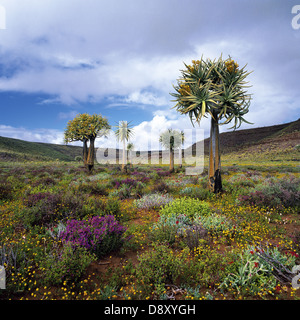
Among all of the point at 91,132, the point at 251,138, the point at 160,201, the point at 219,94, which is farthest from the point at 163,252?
the point at 251,138

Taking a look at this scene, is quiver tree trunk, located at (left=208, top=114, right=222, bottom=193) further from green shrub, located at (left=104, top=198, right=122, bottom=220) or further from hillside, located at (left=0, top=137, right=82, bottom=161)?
hillside, located at (left=0, top=137, right=82, bottom=161)

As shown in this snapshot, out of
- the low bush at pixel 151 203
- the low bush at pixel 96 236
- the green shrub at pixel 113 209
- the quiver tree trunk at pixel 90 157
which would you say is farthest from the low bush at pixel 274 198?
the quiver tree trunk at pixel 90 157

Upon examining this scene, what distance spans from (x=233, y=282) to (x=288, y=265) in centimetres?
162

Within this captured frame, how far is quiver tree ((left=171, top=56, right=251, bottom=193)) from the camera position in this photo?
952cm

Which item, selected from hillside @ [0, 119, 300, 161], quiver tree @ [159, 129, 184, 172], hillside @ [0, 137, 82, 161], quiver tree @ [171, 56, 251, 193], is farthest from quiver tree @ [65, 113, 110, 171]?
hillside @ [0, 119, 300, 161]

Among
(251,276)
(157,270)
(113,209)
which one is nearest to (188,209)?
(113,209)

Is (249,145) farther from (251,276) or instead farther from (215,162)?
(251,276)

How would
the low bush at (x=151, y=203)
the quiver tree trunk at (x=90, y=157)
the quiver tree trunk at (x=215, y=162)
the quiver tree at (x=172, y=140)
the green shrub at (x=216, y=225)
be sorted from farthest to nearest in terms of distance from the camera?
the quiver tree at (x=172, y=140)
the quiver tree trunk at (x=90, y=157)
the quiver tree trunk at (x=215, y=162)
the low bush at (x=151, y=203)
the green shrub at (x=216, y=225)

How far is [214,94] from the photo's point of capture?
30.9 ft

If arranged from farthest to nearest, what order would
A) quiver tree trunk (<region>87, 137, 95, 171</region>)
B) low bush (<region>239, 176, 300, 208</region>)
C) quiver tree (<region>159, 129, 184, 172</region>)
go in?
quiver tree (<region>159, 129, 184, 172</region>) → quiver tree trunk (<region>87, 137, 95, 171</region>) → low bush (<region>239, 176, 300, 208</region>)

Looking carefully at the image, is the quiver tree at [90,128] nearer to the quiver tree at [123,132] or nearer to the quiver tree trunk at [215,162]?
the quiver tree at [123,132]

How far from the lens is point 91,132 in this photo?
931 inches

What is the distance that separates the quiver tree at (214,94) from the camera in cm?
952
